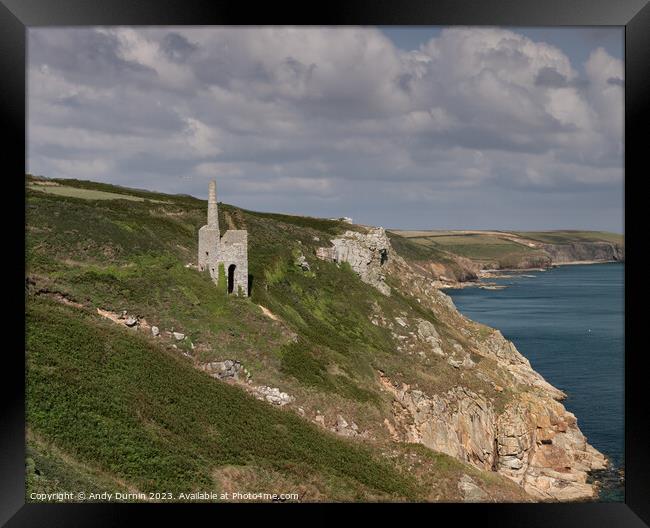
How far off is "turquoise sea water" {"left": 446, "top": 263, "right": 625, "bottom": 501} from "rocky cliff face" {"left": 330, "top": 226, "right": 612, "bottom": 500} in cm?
321

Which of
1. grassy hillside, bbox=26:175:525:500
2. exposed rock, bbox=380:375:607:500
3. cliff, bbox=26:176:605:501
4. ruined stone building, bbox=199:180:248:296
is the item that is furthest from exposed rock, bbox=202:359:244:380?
exposed rock, bbox=380:375:607:500

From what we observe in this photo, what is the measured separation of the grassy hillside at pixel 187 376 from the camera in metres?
18.7

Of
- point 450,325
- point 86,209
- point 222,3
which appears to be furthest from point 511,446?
point 222,3

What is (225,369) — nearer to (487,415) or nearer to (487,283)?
(487,415)

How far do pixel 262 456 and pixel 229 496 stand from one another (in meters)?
3.24

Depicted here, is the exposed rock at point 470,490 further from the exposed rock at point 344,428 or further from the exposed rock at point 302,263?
the exposed rock at point 302,263

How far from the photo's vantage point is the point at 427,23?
1476 cm

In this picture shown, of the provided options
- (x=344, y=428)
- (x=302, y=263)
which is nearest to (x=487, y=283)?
(x=302, y=263)

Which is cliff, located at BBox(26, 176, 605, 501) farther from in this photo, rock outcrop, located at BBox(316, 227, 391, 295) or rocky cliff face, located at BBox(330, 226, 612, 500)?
rock outcrop, located at BBox(316, 227, 391, 295)

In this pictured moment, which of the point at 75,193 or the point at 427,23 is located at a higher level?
the point at 75,193

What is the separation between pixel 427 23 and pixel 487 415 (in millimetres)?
34397

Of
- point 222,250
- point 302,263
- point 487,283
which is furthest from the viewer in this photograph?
point 487,283

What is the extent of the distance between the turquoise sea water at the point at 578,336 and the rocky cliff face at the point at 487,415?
3214 mm

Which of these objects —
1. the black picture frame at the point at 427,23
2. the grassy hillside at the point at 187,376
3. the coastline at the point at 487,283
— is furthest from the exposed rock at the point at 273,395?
the coastline at the point at 487,283
